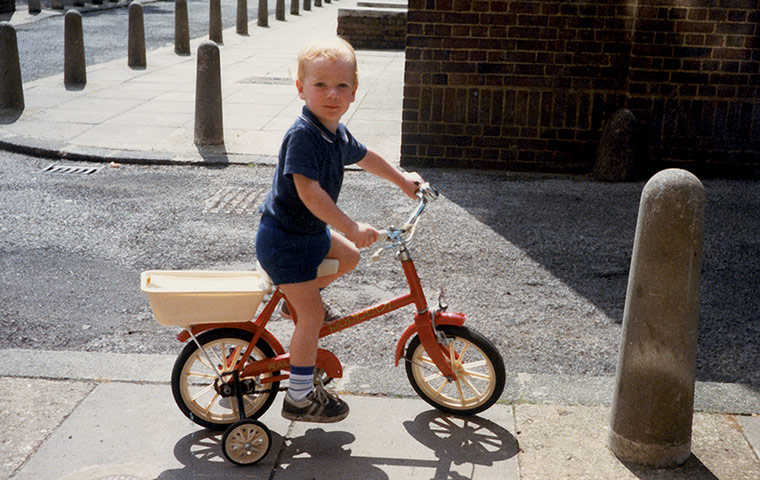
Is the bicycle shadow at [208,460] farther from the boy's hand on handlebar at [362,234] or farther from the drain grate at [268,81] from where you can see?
the drain grate at [268,81]

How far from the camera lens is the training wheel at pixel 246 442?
11.0 feet

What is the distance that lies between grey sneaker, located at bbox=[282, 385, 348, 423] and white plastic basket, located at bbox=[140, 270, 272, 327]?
40 centimetres

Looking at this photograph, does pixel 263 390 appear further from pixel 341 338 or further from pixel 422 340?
pixel 341 338

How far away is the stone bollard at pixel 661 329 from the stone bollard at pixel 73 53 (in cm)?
1032

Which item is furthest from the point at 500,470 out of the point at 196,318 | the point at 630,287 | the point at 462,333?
the point at 196,318

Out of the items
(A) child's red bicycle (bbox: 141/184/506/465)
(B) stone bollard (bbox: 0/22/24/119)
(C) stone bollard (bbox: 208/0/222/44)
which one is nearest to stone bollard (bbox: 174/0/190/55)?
(C) stone bollard (bbox: 208/0/222/44)

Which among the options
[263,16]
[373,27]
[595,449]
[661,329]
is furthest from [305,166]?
[263,16]

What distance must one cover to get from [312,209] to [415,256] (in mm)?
2772

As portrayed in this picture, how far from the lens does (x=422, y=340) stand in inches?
142

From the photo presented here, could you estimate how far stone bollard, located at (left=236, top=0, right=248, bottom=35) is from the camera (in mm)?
19750

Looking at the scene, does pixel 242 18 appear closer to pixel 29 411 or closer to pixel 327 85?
pixel 29 411

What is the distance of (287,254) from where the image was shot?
3.37 metres

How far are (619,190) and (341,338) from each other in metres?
3.96

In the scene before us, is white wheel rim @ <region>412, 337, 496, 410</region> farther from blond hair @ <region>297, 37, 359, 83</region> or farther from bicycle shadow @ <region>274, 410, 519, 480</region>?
blond hair @ <region>297, 37, 359, 83</region>
